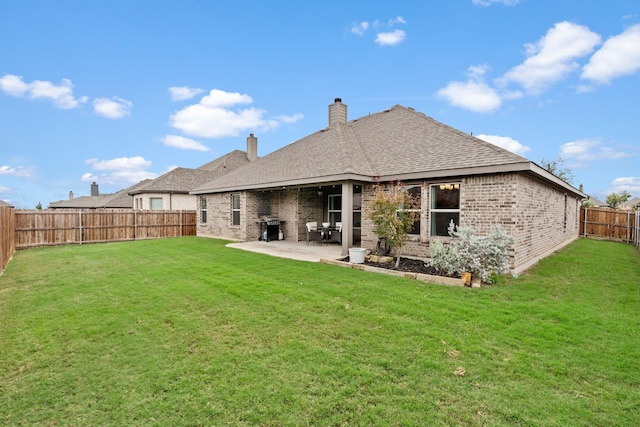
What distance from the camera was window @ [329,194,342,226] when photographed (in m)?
14.9

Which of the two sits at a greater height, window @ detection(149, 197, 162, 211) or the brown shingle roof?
the brown shingle roof

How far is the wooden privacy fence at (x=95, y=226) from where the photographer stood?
14234 millimetres

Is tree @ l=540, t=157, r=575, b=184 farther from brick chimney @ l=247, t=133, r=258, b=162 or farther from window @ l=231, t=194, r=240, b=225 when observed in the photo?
window @ l=231, t=194, r=240, b=225

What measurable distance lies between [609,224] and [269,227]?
1980 cm

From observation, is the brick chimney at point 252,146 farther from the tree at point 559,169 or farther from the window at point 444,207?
the tree at point 559,169

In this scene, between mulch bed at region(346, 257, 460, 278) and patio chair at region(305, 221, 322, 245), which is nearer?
mulch bed at region(346, 257, 460, 278)

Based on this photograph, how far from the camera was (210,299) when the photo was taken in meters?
5.85

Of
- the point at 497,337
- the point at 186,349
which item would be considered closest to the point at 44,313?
the point at 186,349

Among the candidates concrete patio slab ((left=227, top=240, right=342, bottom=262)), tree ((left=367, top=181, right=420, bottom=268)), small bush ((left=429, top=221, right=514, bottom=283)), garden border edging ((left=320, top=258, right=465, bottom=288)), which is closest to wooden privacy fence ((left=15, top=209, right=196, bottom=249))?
concrete patio slab ((left=227, top=240, right=342, bottom=262))

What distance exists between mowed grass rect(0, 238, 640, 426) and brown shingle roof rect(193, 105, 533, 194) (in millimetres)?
3712

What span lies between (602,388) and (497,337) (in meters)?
1.17

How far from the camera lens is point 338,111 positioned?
16.2 m

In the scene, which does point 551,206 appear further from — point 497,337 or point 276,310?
point 276,310

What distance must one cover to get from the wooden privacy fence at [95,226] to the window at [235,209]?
16.5ft
